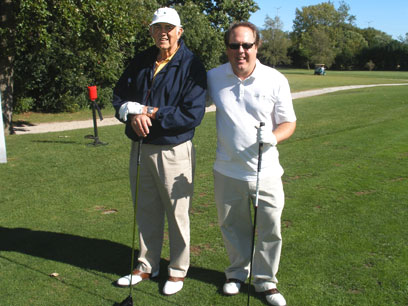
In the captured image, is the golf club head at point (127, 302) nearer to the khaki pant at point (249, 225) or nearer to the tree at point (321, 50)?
the khaki pant at point (249, 225)

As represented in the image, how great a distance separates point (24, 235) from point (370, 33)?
351ft

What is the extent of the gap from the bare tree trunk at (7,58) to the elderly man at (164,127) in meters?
9.43

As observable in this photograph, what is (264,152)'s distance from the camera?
3240mm

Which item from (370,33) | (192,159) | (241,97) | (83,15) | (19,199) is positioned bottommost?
(19,199)

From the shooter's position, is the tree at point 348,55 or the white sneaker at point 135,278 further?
the tree at point 348,55

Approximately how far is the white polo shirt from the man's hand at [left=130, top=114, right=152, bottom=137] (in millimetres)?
545

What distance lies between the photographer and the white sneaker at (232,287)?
11.5 ft

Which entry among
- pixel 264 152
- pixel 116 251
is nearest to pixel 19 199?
pixel 116 251

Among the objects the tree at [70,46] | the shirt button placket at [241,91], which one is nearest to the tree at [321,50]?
the tree at [70,46]

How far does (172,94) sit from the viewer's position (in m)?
3.34

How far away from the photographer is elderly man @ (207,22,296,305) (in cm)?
315

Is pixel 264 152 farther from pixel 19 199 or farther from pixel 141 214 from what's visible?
pixel 19 199

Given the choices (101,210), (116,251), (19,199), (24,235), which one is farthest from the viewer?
(19,199)

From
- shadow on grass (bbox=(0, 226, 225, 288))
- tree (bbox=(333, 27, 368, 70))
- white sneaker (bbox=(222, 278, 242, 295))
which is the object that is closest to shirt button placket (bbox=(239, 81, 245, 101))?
white sneaker (bbox=(222, 278, 242, 295))
